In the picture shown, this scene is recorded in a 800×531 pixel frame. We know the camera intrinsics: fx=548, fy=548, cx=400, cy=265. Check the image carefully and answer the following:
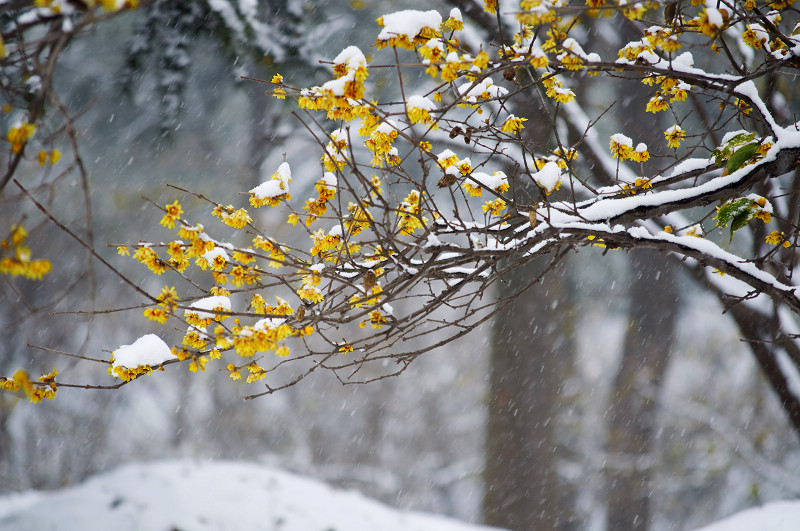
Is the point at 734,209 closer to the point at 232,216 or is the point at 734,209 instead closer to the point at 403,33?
the point at 403,33

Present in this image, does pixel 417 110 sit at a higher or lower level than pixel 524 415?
higher

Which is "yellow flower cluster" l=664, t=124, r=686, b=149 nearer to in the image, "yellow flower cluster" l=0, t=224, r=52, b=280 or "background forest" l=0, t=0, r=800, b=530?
"background forest" l=0, t=0, r=800, b=530

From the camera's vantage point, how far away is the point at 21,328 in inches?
281

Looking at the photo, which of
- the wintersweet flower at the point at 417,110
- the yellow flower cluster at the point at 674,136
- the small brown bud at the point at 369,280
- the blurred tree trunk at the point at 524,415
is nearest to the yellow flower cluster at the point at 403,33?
the wintersweet flower at the point at 417,110

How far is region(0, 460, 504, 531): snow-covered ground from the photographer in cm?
309

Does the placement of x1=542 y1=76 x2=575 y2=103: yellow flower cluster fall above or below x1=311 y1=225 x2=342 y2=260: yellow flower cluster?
above

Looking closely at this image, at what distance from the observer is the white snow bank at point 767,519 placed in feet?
10.6

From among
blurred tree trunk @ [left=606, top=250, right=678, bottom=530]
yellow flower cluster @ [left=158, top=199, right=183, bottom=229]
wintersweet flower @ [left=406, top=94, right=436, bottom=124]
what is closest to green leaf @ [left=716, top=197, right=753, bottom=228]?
wintersweet flower @ [left=406, top=94, right=436, bottom=124]

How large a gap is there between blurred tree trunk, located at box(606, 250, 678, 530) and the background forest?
0.03 m

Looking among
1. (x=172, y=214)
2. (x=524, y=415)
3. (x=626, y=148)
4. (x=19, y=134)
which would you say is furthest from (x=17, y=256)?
(x=524, y=415)

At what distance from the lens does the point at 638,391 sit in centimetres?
798

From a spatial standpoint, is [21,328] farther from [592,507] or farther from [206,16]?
[592,507]

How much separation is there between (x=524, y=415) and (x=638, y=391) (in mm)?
3797

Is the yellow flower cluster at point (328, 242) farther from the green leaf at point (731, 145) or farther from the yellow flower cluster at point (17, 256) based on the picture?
the green leaf at point (731, 145)
